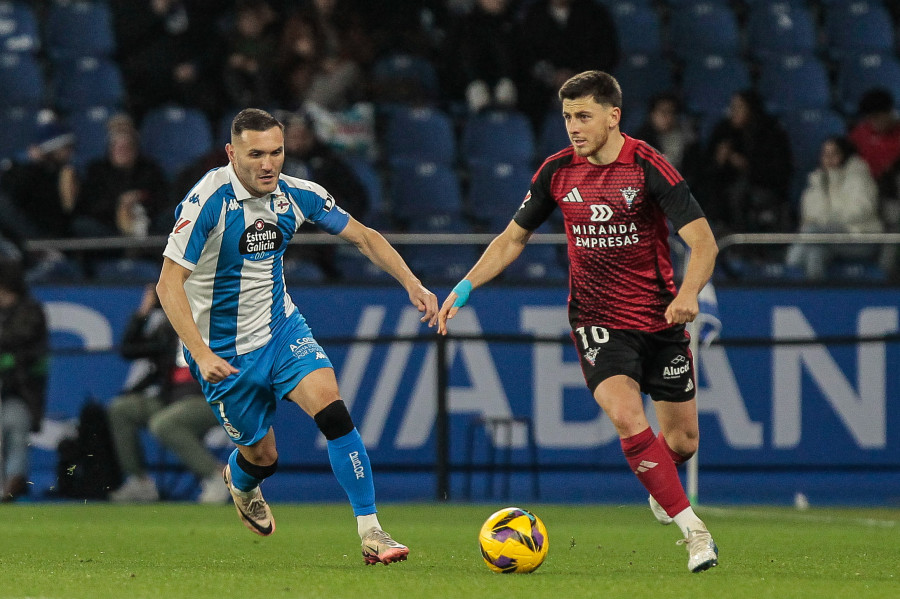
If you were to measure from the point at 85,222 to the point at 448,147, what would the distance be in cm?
395

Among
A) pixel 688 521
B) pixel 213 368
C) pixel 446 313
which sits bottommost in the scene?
pixel 688 521

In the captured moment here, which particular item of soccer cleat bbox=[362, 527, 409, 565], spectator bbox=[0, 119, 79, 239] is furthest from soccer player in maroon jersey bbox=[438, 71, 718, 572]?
spectator bbox=[0, 119, 79, 239]

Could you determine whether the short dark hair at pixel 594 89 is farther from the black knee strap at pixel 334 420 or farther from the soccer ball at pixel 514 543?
the soccer ball at pixel 514 543

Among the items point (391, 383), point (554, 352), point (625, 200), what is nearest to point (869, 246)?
point (554, 352)

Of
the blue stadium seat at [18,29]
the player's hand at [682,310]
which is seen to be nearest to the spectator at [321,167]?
the blue stadium seat at [18,29]

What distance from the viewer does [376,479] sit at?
12.9 m

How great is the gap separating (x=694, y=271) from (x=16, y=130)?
10.1 meters

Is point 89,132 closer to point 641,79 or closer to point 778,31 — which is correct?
point 641,79

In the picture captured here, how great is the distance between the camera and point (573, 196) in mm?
7176

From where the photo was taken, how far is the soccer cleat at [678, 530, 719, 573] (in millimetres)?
6297

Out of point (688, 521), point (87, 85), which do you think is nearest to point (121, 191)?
point (87, 85)

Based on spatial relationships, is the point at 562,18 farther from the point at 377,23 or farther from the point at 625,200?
the point at 625,200

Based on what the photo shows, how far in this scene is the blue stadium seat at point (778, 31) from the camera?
16688 millimetres

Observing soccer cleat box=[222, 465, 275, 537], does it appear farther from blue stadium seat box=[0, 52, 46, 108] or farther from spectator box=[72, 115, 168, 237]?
blue stadium seat box=[0, 52, 46, 108]
